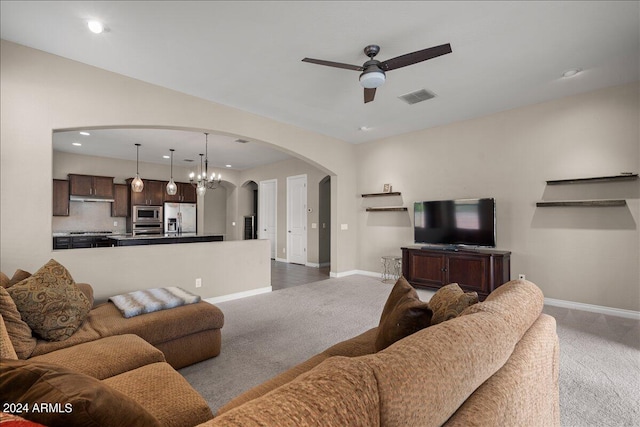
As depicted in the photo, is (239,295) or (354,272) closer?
(239,295)

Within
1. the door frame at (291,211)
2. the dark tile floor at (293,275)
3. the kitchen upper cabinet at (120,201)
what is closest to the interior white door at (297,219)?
the door frame at (291,211)

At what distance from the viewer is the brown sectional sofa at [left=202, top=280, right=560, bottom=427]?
0.57m

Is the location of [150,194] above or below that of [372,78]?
below

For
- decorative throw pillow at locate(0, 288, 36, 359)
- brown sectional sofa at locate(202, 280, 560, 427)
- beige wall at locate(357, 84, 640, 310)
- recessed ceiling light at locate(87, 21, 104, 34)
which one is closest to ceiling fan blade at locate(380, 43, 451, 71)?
brown sectional sofa at locate(202, 280, 560, 427)

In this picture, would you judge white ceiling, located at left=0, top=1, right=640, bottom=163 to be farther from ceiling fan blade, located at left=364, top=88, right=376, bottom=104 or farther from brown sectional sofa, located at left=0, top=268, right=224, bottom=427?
brown sectional sofa, located at left=0, top=268, right=224, bottom=427

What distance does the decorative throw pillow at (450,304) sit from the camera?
1.36 m

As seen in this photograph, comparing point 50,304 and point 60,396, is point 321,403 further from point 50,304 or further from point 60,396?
point 50,304

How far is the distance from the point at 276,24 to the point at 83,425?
9.36 feet

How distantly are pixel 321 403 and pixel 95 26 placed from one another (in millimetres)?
3392

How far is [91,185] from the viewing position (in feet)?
23.2

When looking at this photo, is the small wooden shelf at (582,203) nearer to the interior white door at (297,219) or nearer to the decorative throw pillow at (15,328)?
the interior white door at (297,219)

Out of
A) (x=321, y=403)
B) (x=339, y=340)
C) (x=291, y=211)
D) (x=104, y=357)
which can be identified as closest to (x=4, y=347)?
(x=104, y=357)

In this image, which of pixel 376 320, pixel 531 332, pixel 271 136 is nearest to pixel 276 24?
pixel 271 136

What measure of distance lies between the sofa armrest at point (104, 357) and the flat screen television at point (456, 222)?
14.5 ft
